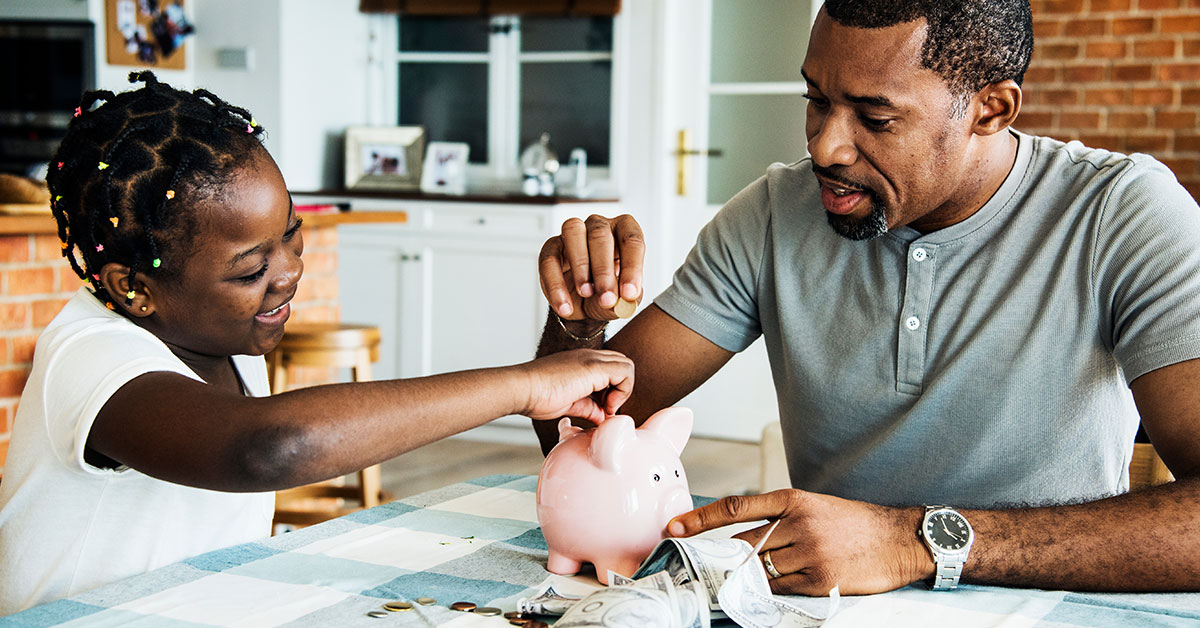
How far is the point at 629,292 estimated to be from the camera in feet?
4.17

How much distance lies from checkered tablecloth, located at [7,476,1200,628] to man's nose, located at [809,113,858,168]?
536 mm

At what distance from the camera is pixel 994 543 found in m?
1.07

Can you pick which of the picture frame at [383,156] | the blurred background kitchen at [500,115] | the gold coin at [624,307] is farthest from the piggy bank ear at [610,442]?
the picture frame at [383,156]

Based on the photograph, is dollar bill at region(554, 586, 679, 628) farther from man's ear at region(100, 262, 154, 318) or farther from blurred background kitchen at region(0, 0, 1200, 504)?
blurred background kitchen at region(0, 0, 1200, 504)

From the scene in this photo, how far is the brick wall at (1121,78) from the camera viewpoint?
3.83 meters

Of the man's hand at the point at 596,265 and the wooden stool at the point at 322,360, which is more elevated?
the man's hand at the point at 596,265

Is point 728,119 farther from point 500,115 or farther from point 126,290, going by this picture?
point 126,290

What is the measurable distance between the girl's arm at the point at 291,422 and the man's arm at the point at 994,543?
8.4 inches

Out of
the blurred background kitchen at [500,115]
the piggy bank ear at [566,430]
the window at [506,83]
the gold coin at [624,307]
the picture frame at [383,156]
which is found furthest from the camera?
the picture frame at [383,156]

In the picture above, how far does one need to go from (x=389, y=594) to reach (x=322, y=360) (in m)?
2.08

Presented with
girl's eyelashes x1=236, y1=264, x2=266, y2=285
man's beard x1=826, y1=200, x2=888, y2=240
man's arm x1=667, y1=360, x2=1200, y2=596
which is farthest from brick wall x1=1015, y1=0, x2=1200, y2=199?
girl's eyelashes x1=236, y1=264, x2=266, y2=285

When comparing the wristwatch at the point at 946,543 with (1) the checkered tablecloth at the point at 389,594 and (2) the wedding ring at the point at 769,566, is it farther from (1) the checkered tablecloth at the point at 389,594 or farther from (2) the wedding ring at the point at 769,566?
(2) the wedding ring at the point at 769,566

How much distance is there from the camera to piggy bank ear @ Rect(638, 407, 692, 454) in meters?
1.10

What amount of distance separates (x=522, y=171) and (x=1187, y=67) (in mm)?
2663
